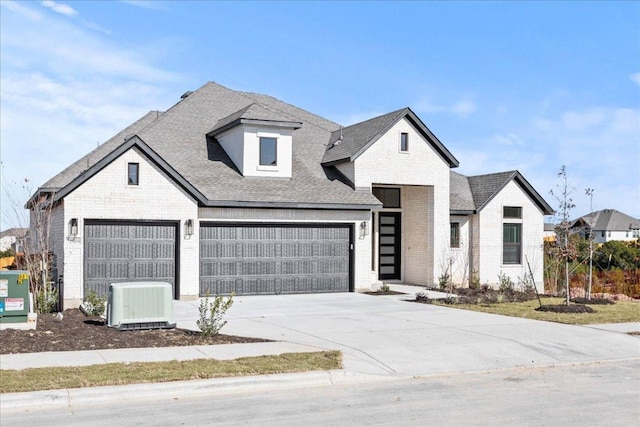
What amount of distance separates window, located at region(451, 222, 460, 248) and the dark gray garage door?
11.6 meters

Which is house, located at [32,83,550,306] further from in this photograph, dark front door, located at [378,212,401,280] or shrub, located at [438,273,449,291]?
shrub, located at [438,273,449,291]

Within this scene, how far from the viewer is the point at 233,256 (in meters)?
22.5

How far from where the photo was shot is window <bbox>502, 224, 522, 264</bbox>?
28328 mm

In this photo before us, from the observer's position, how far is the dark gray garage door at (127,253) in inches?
797

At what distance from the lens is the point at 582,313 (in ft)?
61.4

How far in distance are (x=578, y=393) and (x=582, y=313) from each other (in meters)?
9.63

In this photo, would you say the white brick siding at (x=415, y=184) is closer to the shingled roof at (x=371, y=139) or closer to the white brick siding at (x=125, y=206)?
the shingled roof at (x=371, y=139)

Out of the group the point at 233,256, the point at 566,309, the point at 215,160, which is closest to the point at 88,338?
the point at 233,256

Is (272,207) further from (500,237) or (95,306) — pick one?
(500,237)

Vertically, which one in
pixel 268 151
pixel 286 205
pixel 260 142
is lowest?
pixel 286 205

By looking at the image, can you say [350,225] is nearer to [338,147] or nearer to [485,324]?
[338,147]

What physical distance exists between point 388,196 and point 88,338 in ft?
55.2

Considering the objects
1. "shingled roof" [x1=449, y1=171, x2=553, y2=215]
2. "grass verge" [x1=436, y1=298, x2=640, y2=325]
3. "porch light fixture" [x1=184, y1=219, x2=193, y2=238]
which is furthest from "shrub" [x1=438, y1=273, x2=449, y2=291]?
"porch light fixture" [x1=184, y1=219, x2=193, y2=238]

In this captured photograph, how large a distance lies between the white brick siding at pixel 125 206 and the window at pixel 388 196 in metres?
8.86
